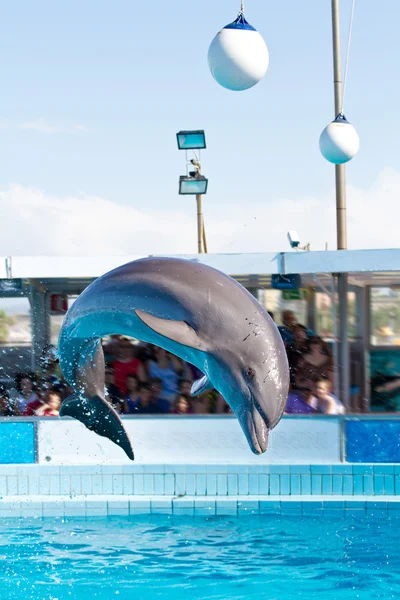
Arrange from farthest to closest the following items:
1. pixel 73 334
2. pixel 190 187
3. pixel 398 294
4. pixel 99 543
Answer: pixel 190 187 → pixel 398 294 → pixel 99 543 → pixel 73 334

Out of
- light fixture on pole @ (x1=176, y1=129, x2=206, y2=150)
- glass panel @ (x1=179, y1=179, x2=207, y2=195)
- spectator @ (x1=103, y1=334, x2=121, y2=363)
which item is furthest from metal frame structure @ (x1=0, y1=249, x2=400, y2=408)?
glass panel @ (x1=179, y1=179, x2=207, y2=195)

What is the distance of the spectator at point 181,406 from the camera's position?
938 centimetres

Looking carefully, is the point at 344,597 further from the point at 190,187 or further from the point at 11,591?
the point at 190,187

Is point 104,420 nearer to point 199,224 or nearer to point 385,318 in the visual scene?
point 385,318

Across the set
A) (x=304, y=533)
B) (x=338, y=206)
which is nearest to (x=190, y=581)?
(x=304, y=533)

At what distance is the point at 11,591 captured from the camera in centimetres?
643

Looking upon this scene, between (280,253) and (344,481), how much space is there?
94.8 inches

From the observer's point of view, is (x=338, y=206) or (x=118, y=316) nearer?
(x=118, y=316)

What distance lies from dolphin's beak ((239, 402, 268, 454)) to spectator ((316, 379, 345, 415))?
5.40 m

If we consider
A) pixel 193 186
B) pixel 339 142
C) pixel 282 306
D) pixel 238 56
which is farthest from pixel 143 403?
pixel 193 186

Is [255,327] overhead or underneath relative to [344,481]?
overhead

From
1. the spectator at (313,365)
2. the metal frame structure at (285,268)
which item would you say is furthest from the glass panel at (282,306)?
the spectator at (313,365)

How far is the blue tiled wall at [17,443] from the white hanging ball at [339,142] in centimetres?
426

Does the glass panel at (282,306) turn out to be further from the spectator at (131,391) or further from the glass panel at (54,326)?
the glass panel at (54,326)
